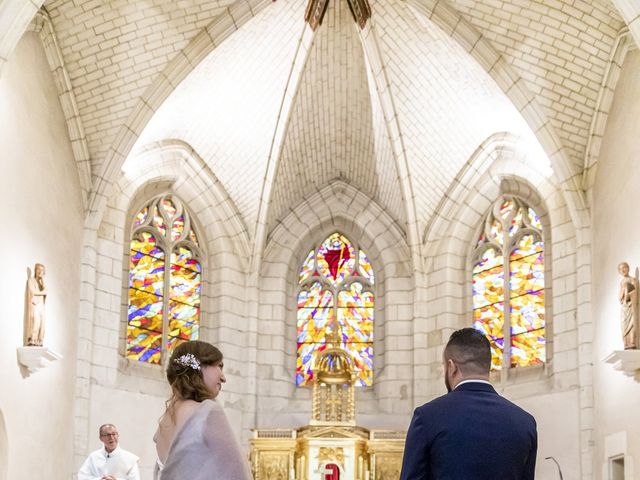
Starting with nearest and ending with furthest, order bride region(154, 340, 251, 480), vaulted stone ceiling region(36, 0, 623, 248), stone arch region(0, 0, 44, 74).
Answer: bride region(154, 340, 251, 480) < stone arch region(0, 0, 44, 74) < vaulted stone ceiling region(36, 0, 623, 248)

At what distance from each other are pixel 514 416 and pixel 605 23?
9.41m

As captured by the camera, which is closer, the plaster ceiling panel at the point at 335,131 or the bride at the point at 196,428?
the bride at the point at 196,428

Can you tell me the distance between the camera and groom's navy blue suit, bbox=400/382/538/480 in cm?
369

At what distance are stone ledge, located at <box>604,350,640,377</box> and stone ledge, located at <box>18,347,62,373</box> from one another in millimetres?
5672

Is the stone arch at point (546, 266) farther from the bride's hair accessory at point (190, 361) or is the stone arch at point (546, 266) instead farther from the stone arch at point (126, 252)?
the bride's hair accessory at point (190, 361)

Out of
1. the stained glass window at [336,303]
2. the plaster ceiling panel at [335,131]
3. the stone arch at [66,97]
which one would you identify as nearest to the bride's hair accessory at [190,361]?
the stone arch at [66,97]

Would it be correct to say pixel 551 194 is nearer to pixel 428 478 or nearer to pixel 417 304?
pixel 417 304

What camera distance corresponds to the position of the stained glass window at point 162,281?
50.8 feet

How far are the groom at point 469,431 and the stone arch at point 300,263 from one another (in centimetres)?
1214

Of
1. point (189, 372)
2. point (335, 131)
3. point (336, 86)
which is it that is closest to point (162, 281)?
point (335, 131)

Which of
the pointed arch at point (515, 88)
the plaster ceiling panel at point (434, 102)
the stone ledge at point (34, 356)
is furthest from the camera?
the plaster ceiling panel at point (434, 102)

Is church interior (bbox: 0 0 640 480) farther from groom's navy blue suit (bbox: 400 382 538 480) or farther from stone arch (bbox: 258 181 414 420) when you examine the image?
groom's navy blue suit (bbox: 400 382 538 480)

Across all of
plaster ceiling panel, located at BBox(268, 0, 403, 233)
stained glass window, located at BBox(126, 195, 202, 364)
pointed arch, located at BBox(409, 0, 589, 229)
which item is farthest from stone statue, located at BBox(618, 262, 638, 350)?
stained glass window, located at BBox(126, 195, 202, 364)

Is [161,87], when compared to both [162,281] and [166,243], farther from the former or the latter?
[162,281]
